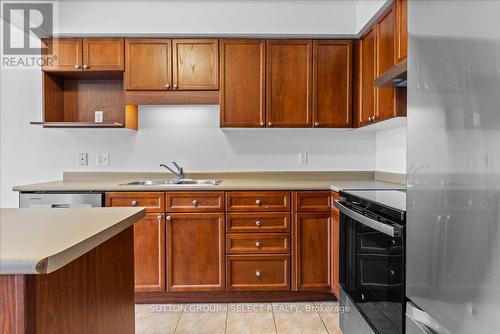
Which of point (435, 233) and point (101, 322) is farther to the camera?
point (101, 322)

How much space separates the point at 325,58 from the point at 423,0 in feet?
6.24

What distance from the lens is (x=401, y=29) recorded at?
6.79 feet

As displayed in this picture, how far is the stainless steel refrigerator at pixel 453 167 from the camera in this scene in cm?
77

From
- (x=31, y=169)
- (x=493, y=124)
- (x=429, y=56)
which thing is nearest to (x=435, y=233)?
(x=493, y=124)

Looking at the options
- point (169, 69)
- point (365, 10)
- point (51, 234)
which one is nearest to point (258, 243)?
point (169, 69)

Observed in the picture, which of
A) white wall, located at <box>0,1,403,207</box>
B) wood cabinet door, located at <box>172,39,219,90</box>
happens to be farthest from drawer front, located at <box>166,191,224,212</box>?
wood cabinet door, located at <box>172,39,219,90</box>

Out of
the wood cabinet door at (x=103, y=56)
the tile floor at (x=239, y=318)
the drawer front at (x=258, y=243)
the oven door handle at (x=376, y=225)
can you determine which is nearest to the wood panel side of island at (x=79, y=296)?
the tile floor at (x=239, y=318)

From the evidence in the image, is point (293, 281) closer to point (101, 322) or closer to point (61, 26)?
point (101, 322)

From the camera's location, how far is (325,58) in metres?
2.88

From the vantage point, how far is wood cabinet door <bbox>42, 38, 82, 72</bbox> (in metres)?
2.84

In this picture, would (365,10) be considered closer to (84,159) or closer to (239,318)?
(239,318)

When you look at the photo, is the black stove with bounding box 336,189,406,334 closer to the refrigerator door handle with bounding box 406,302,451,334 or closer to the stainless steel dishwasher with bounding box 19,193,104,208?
the refrigerator door handle with bounding box 406,302,451,334

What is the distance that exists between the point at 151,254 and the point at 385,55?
84.7 inches

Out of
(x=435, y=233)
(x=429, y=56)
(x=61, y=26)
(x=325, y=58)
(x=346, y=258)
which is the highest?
(x=61, y=26)
